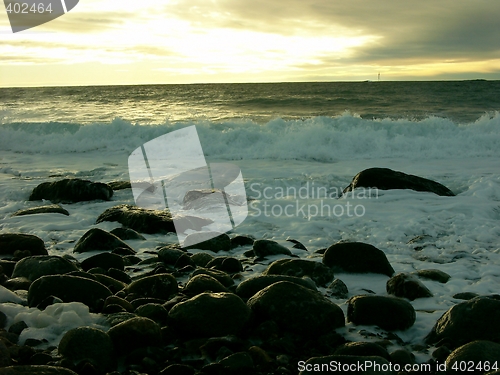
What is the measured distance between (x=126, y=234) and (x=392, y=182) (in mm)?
4438

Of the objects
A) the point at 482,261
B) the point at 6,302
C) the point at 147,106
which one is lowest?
the point at 482,261

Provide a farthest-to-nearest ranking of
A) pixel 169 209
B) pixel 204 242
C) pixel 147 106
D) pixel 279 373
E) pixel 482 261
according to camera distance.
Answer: pixel 147 106 < pixel 169 209 < pixel 204 242 < pixel 482 261 < pixel 279 373

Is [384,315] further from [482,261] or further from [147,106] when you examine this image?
[147,106]

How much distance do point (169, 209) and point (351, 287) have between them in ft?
12.1

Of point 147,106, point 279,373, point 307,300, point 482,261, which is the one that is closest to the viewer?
point 279,373

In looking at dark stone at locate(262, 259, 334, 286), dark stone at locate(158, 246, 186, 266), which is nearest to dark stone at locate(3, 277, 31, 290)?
dark stone at locate(158, 246, 186, 266)

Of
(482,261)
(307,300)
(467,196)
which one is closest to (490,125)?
(467,196)

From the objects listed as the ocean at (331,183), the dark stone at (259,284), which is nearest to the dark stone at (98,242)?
the ocean at (331,183)

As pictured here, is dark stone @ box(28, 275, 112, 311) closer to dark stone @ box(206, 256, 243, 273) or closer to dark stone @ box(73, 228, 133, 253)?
dark stone @ box(206, 256, 243, 273)

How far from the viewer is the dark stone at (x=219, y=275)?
13.8 ft

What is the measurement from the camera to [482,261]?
497 cm

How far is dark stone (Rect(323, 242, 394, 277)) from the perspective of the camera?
463 cm

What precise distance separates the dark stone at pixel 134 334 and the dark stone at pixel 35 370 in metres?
0.49

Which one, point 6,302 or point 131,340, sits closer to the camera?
point 131,340
